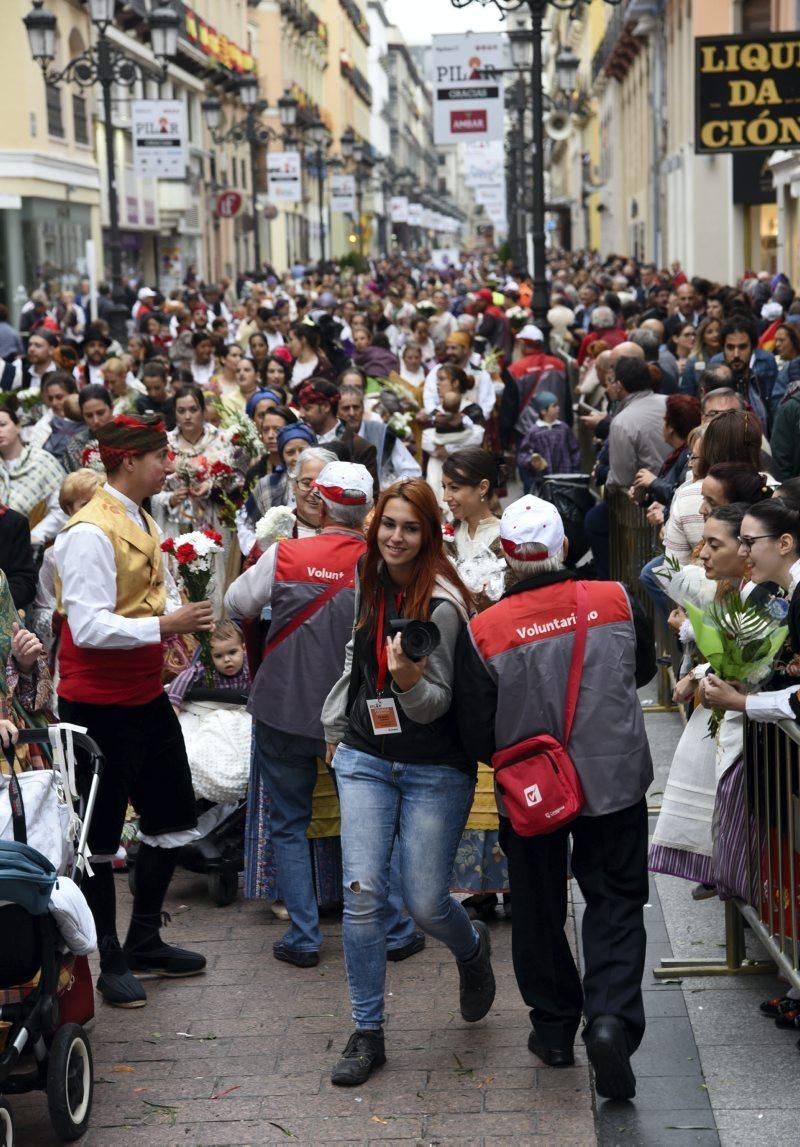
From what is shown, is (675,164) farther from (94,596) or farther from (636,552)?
(94,596)

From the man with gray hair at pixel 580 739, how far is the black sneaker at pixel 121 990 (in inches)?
59.6

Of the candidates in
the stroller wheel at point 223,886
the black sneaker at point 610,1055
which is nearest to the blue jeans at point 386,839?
the black sneaker at point 610,1055

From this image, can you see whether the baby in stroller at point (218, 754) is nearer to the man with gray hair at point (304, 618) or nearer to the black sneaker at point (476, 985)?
the man with gray hair at point (304, 618)

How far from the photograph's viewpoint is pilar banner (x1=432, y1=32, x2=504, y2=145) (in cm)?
2719

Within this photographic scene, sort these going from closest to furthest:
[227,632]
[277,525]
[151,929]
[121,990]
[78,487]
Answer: [121,990]
[151,929]
[227,632]
[277,525]
[78,487]

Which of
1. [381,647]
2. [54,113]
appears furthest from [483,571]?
[54,113]

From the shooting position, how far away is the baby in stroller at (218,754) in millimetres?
7152

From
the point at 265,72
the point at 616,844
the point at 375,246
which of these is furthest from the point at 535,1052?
the point at 375,246

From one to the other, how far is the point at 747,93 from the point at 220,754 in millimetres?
7085

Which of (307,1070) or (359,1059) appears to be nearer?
(359,1059)

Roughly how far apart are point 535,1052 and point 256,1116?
2.91 feet

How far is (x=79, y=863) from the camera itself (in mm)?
5266

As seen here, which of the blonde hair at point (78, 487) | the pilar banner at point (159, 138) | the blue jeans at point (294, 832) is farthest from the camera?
the pilar banner at point (159, 138)

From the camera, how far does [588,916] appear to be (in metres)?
5.18
